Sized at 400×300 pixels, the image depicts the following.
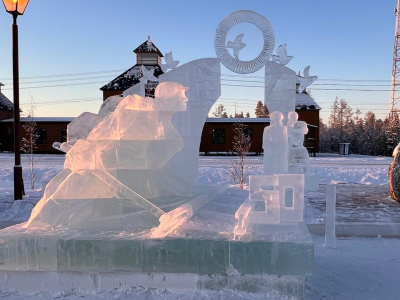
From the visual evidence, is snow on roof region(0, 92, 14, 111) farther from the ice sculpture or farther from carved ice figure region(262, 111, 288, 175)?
carved ice figure region(262, 111, 288, 175)

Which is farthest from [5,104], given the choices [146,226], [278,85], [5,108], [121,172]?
[146,226]

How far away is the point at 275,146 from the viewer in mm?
8664

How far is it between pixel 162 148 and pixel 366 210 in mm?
5248

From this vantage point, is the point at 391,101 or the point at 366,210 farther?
the point at 391,101

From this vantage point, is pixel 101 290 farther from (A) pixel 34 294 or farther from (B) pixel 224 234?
(B) pixel 224 234

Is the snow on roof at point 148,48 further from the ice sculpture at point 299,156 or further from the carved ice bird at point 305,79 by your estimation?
the carved ice bird at point 305,79

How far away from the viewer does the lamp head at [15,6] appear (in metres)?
7.73

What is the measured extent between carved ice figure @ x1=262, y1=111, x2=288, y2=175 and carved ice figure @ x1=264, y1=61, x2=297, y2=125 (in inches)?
35.6

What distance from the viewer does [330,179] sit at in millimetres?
13570

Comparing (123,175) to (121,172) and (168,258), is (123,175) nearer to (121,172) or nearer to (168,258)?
(121,172)

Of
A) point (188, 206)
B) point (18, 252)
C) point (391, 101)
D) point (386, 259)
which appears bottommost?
point (386, 259)

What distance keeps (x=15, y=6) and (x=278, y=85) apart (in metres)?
6.07

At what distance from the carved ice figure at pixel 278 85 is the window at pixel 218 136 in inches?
633

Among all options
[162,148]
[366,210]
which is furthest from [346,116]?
[162,148]
